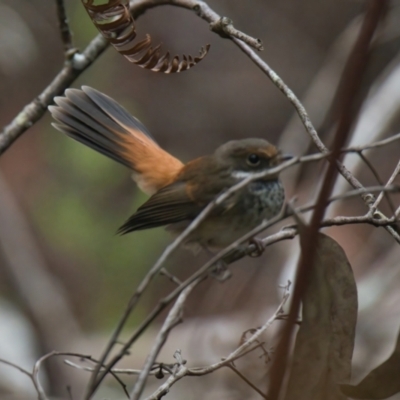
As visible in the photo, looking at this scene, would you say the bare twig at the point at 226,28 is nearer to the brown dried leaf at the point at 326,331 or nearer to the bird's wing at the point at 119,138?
the brown dried leaf at the point at 326,331

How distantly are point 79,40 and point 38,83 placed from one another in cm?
207

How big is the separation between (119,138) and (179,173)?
402 mm

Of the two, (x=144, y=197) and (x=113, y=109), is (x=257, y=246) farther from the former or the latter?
(x=144, y=197)

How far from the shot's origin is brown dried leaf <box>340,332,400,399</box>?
1699 mm

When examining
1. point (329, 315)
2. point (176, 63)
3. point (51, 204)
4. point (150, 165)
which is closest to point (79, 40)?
point (51, 204)

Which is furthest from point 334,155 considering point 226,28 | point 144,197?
point 144,197

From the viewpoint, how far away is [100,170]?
16.8 feet

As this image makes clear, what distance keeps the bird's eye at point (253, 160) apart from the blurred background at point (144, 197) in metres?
0.58

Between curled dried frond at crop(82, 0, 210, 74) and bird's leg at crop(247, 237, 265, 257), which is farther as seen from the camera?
bird's leg at crop(247, 237, 265, 257)

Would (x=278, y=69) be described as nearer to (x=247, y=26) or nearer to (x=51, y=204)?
(x=247, y=26)

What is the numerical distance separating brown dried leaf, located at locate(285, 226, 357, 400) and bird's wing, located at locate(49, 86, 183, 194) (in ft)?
6.38

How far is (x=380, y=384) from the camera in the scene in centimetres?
171

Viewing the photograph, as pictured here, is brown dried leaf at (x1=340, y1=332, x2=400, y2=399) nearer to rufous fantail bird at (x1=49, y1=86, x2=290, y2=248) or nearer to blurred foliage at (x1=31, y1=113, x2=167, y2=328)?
rufous fantail bird at (x1=49, y1=86, x2=290, y2=248)

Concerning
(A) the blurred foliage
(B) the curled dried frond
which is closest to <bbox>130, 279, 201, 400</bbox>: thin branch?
(B) the curled dried frond
